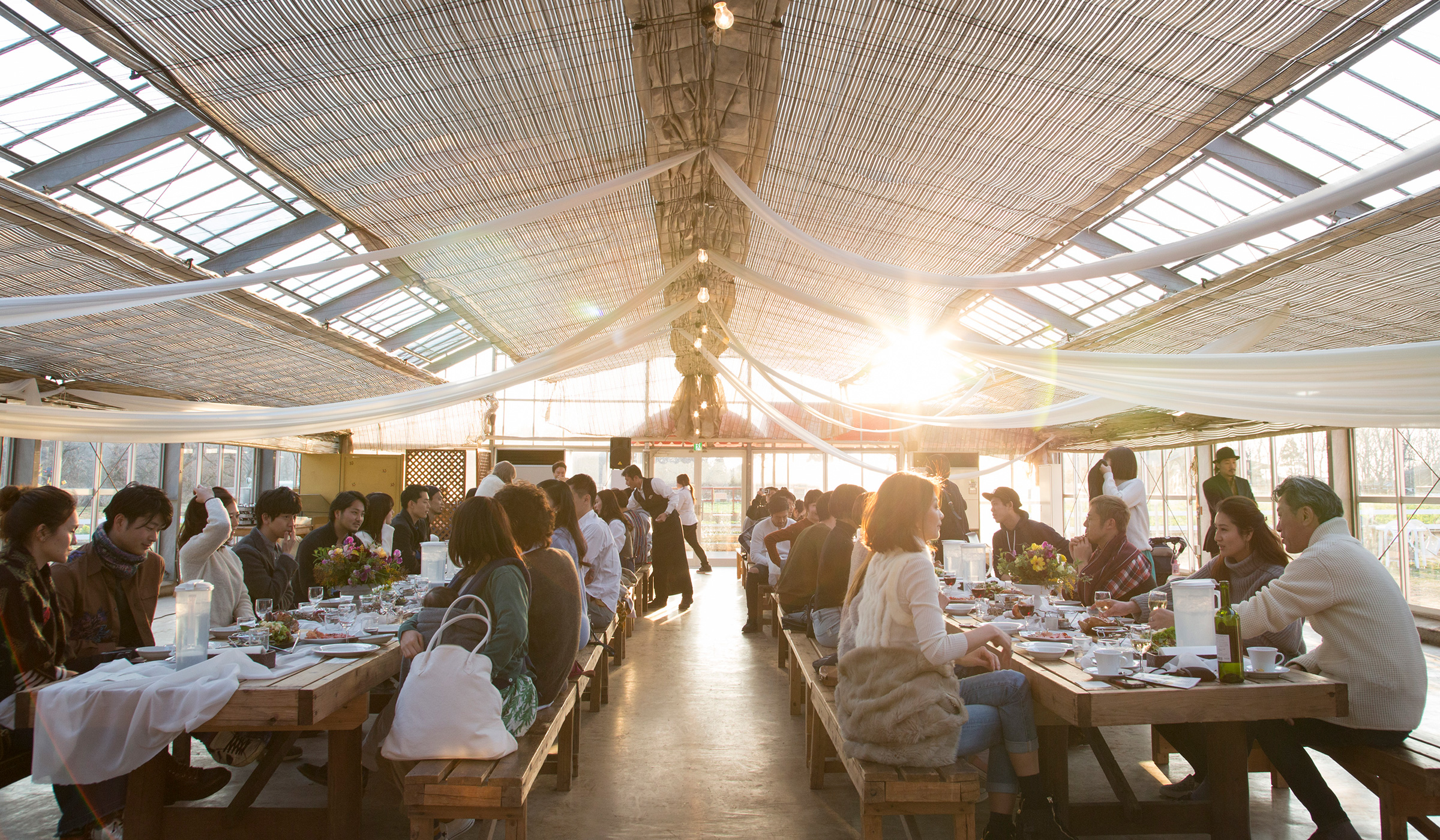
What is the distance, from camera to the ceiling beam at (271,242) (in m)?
6.79

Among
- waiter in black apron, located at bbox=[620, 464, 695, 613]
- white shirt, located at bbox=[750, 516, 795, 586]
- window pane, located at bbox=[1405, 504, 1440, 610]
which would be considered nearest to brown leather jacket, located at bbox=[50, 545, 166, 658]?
white shirt, located at bbox=[750, 516, 795, 586]

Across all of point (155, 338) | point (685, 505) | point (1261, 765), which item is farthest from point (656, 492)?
point (1261, 765)

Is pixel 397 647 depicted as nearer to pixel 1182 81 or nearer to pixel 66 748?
pixel 66 748

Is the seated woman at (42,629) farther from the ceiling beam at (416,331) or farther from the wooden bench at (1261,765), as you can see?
the ceiling beam at (416,331)

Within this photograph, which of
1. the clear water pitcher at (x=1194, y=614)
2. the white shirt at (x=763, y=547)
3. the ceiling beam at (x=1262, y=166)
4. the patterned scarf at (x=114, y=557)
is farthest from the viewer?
the white shirt at (x=763, y=547)

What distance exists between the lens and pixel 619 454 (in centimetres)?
1486

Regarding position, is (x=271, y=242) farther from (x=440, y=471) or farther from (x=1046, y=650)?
(x=440, y=471)

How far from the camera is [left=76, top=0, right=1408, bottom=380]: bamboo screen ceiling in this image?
3693mm

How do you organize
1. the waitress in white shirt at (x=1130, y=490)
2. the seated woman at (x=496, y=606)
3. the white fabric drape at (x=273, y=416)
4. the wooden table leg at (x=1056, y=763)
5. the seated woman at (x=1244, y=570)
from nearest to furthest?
1. the seated woman at (x=496, y=606)
2. the wooden table leg at (x=1056, y=763)
3. the seated woman at (x=1244, y=570)
4. the white fabric drape at (x=273, y=416)
5. the waitress in white shirt at (x=1130, y=490)

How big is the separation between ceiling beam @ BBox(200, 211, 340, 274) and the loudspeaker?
8.12 m

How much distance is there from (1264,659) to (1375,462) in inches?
329

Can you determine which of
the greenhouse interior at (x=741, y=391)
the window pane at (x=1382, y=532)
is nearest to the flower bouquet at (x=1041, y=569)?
the greenhouse interior at (x=741, y=391)

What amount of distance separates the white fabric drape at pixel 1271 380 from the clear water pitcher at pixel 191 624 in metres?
3.45

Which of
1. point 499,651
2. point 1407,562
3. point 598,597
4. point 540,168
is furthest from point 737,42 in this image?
point 1407,562
